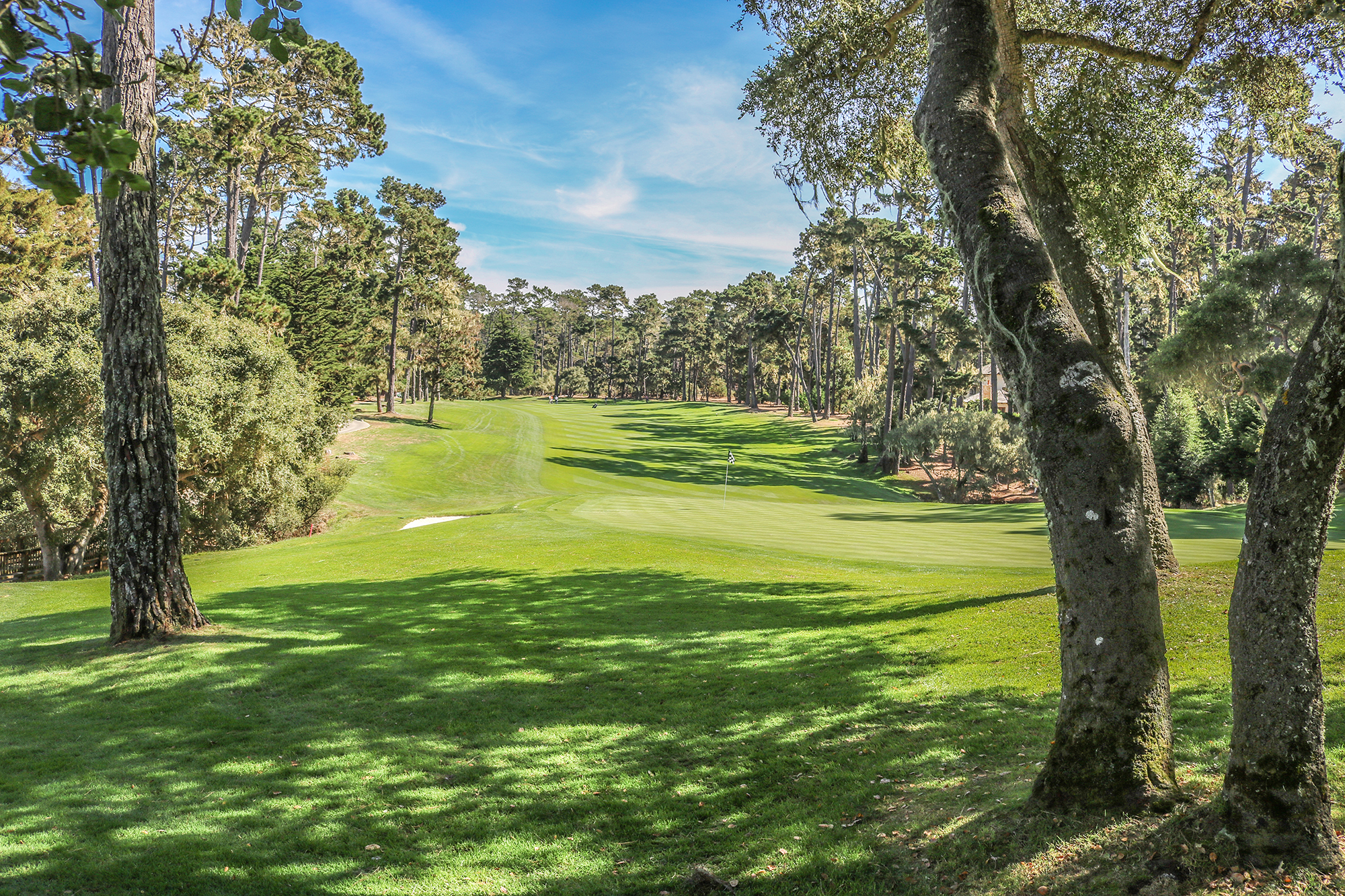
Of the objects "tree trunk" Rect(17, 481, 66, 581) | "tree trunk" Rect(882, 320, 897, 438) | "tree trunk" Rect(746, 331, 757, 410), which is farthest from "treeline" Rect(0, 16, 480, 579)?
"tree trunk" Rect(746, 331, 757, 410)

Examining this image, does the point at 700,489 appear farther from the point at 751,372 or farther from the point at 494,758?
the point at 751,372

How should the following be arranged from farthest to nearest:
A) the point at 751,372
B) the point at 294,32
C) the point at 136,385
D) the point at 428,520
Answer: the point at 751,372, the point at 428,520, the point at 136,385, the point at 294,32

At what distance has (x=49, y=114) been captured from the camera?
80.4 inches

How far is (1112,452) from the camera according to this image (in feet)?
12.3

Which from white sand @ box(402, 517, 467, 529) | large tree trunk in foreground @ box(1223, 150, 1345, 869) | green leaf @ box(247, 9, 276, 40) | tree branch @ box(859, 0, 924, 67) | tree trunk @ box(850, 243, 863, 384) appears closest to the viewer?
green leaf @ box(247, 9, 276, 40)

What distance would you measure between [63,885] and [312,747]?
203cm

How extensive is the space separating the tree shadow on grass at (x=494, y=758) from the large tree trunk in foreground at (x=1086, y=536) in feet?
2.25

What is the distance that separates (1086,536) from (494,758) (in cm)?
468

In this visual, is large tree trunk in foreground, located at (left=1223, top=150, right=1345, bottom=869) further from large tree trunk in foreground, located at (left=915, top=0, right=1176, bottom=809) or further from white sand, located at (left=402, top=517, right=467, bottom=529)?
white sand, located at (left=402, top=517, right=467, bottom=529)

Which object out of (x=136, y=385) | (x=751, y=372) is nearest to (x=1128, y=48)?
(x=136, y=385)

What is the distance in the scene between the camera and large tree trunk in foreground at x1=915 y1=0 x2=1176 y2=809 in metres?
3.74

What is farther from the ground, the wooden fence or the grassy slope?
the grassy slope

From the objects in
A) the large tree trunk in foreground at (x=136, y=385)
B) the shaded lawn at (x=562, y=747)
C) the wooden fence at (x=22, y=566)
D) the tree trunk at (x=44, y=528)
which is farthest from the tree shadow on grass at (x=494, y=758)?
the wooden fence at (x=22, y=566)

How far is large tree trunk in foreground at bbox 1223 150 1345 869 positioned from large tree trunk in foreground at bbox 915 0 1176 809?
0.45 m
